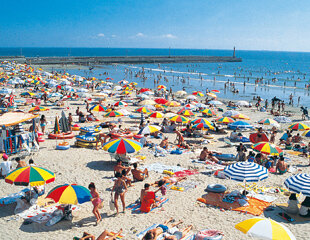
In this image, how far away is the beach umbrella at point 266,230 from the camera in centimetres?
516

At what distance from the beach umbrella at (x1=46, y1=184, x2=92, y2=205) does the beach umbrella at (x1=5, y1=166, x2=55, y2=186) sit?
Answer: 73 cm

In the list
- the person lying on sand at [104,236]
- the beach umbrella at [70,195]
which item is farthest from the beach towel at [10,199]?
the person lying on sand at [104,236]

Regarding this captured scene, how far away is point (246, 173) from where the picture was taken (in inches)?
323

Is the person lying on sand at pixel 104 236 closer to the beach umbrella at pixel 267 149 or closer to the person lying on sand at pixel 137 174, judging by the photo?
the person lying on sand at pixel 137 174

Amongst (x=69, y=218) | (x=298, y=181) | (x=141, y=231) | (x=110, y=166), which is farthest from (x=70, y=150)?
(x=298, y=181)

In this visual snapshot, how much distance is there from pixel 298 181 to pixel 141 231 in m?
4.49

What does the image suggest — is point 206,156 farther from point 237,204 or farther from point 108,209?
point 108,209

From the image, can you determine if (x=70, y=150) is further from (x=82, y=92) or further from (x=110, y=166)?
(x=82, y=92)

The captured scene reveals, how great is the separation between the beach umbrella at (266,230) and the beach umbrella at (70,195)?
3479 millimetres

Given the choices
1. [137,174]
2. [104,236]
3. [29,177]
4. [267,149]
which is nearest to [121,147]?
[137,174]

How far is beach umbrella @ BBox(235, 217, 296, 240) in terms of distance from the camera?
16.9 ft

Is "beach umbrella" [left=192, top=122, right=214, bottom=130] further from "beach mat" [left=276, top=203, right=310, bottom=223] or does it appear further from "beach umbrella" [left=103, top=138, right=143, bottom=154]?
"beach mat" [left=276, top=203, right=310, bottom=223]

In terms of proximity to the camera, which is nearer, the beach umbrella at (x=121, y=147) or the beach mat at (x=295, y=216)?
the beach mat at (x=295, y=216)

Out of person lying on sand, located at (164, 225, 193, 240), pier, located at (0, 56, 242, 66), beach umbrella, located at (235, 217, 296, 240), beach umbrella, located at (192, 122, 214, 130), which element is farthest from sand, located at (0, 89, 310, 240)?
pier, located at (0, 56, 242, 66)
